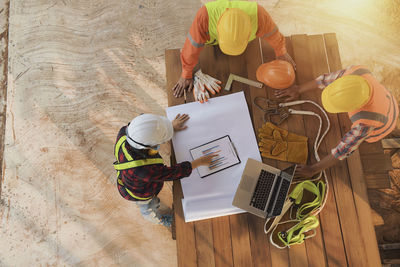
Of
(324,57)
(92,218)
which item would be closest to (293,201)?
(324,57)

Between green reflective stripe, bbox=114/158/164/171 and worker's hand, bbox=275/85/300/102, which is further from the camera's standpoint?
worker's hand, bbox=275/85/300/102

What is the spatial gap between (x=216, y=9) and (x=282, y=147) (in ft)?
3.42

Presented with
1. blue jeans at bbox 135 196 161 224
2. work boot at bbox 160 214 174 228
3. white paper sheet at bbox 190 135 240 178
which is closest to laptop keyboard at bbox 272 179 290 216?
white paper sheet at bbox 190 135 240 178

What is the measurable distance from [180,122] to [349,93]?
1.07m

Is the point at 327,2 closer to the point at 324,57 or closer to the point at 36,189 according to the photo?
the point at 324,57

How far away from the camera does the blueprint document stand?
182 cm

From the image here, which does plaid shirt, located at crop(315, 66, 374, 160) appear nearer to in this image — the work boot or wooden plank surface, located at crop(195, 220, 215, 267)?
wooden plank surface, located at crop(195, 220, 215, 267)

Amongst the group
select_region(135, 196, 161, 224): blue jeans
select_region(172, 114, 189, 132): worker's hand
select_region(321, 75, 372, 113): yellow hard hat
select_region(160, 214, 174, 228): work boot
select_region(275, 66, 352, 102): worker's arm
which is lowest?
select_region(160, 214, 174, 228): work boot

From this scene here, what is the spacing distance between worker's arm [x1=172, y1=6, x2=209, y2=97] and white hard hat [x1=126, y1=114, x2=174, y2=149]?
1.62 ft

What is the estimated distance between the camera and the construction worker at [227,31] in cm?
165

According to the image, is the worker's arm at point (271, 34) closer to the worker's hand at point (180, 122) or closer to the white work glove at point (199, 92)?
the white work glove at point (199, 92)

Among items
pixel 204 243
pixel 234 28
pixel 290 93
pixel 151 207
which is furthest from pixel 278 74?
pixel 151 207

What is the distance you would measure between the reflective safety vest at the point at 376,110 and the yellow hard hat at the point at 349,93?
68mm

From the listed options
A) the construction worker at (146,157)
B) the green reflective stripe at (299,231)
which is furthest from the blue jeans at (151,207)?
the green reflective stripe at (299,231)
